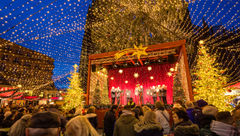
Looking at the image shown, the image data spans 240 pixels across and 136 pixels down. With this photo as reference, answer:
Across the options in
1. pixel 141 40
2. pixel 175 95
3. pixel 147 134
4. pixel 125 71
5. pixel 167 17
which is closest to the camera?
pixel 147 134

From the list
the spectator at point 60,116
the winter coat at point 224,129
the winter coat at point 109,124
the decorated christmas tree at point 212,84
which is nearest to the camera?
the winter coat at point 224,129

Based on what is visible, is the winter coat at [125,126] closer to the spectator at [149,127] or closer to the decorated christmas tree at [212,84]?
the spectator at [149,127]

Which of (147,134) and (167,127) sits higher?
(147,134)

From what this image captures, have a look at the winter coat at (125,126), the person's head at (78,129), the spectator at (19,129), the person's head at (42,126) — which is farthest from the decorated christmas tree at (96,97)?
the person's head at (42,126)

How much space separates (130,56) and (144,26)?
175 inches

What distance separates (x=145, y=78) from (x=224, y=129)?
1358cm

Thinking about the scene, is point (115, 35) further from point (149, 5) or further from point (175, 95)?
point (175, 95)

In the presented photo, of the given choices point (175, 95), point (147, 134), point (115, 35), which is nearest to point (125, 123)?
point (147, 134)

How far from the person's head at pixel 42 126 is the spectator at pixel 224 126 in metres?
2.45

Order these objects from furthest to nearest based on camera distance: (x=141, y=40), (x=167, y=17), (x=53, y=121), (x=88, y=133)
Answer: (x=141, y=40), (x=167, y=17), (x=88, y=133), (x=53, y=121)

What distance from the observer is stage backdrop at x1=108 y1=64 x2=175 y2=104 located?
14727 millimetres

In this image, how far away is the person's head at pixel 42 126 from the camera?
3.77ft

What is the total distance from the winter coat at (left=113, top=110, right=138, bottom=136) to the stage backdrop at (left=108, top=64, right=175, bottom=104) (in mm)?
11860

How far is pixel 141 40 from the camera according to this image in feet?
47.8
